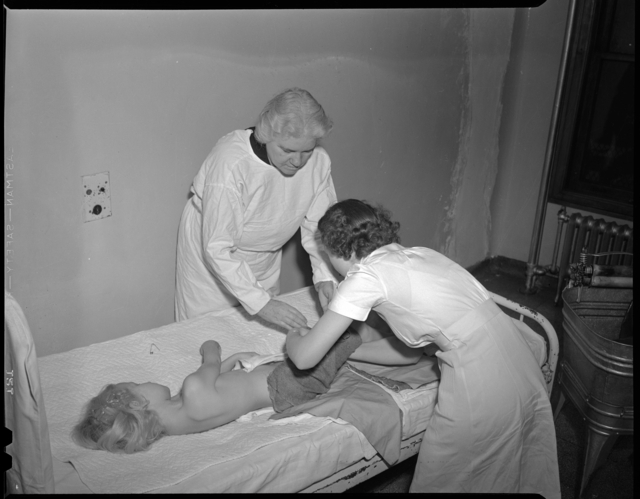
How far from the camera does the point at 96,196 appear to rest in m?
2.29

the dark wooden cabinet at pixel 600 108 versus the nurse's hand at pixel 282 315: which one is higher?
the dark wooden cabinet at pixel 600 108

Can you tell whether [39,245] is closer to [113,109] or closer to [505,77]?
[113,109]

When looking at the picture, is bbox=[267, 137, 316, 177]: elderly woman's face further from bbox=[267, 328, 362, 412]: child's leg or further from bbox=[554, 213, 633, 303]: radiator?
bbox=[554, 213, 633, 303]: radiator

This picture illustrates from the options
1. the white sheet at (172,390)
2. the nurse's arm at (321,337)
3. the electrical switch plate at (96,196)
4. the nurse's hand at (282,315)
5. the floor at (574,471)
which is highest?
the electrical switch plate at (96,196)

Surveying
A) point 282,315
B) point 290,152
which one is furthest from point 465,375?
point 290,152

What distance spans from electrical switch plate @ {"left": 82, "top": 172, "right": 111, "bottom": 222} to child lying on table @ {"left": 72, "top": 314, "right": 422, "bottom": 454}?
64 cm

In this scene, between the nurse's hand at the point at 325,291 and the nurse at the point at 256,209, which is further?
the nurse's hand at the point at 325,291

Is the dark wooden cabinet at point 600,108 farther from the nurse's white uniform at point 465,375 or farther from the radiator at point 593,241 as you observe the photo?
the nurse's white uniform at point 465,375

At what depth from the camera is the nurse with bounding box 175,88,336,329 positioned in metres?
2.12

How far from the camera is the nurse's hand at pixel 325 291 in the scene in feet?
8.00

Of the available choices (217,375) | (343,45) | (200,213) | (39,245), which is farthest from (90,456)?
(343,45)

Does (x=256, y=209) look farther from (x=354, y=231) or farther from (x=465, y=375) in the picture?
(x=465, y=375)

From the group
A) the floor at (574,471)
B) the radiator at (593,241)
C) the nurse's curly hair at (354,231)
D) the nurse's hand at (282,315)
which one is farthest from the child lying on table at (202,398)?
the radiator at (593,241)

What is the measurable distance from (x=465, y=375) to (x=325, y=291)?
769 mm
